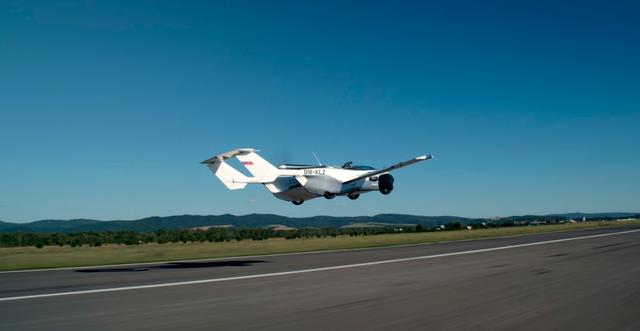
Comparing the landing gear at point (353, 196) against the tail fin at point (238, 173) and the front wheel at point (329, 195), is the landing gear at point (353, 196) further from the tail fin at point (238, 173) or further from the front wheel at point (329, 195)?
the tail fin at point (238, 173)

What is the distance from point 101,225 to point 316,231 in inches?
2768

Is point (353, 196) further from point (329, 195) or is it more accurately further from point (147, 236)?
point (147, 236)

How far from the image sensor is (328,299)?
39.3 feet

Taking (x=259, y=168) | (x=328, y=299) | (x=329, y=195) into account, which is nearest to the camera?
(x=328, y=299)

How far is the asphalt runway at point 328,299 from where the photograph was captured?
9297mm

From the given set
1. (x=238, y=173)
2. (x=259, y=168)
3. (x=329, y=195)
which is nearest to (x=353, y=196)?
(x=329, y=195)

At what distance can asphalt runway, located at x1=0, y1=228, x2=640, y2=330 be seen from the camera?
9297mm

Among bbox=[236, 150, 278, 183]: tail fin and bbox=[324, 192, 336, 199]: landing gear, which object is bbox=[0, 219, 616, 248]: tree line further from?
bbox=[324, 192, 336, 199]: landing gear

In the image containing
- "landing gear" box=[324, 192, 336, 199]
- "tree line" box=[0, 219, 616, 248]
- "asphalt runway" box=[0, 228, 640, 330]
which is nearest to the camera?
"asphalt runway" box=[0, 228, 640, 330]

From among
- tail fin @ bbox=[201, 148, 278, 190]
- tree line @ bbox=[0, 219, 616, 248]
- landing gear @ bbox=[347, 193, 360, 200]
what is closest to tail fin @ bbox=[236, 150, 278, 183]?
tail fin @ bbox=[201, 148, 278, 190]

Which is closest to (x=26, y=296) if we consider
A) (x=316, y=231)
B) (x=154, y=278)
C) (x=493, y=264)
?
(x=154, y=278)

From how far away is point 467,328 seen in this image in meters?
8.95

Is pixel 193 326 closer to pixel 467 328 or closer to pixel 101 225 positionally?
pixel 467 328

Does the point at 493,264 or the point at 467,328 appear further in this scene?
the point at 493,264
